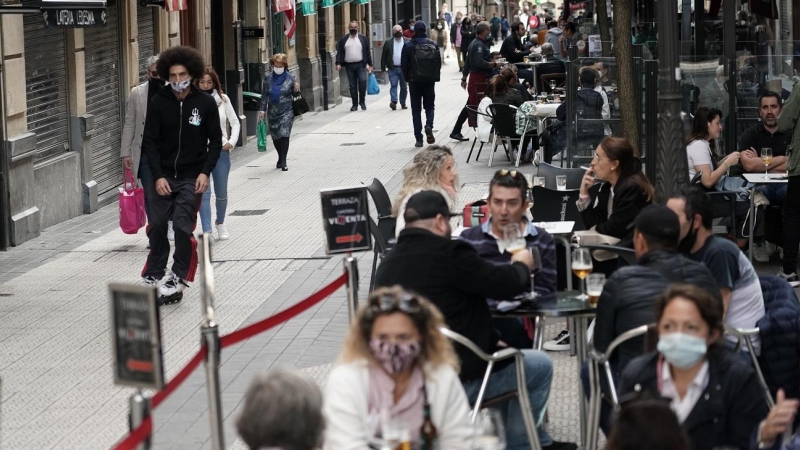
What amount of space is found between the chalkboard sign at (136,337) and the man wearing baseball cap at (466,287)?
1.64 metres

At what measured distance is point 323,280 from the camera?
12.0 meters

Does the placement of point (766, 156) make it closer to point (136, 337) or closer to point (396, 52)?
point (136, 337)

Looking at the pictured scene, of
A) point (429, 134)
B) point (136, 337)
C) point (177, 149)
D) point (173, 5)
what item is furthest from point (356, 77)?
point (136, 337)

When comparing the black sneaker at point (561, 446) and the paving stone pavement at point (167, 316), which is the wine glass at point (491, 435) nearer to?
the black sneaker at point (561, 446)

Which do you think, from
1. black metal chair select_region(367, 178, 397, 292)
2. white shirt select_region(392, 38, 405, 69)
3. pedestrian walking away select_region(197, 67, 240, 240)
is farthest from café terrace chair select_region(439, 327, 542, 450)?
white shirt select_region(392, 38, 405, 69)

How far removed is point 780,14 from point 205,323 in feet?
43.6

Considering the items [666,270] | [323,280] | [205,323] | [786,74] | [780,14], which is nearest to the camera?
[205,323]

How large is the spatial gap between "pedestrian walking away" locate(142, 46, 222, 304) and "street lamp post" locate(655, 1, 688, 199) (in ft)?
11.8

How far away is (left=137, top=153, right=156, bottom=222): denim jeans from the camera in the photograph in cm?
1090

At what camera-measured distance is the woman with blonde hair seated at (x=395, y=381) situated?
5.04m

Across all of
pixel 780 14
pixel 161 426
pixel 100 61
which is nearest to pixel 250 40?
pixel 100 61

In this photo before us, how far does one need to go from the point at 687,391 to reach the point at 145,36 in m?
15.7

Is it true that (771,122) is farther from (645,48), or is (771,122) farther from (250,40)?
(250,40)

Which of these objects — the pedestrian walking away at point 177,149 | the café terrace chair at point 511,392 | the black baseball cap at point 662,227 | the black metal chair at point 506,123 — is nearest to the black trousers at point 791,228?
the pedestrian walking away at point 177,149
